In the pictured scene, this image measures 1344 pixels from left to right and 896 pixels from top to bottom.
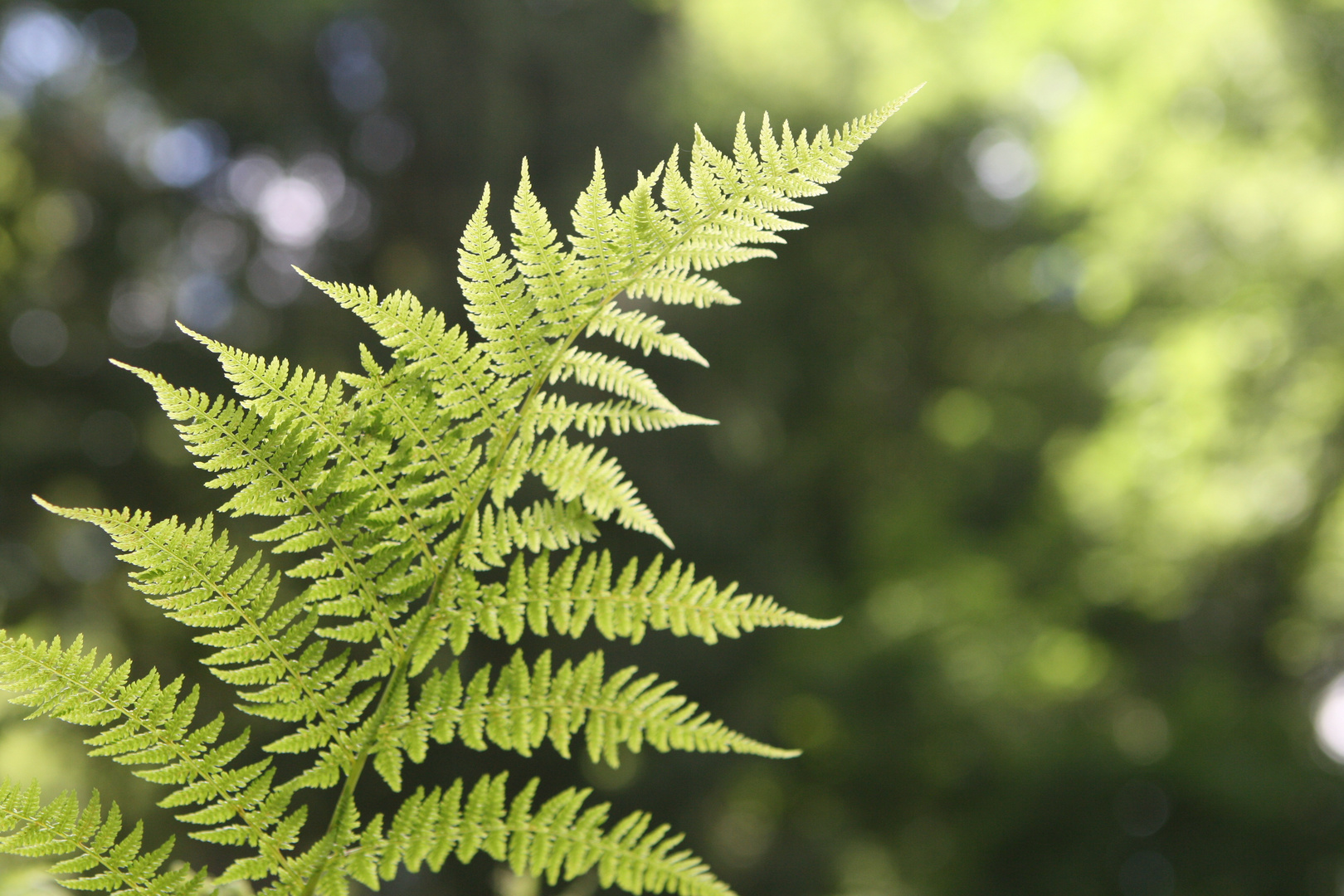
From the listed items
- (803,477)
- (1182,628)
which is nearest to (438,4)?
(803,477)

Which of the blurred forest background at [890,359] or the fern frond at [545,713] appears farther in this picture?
the blurred forest background at [890,359]

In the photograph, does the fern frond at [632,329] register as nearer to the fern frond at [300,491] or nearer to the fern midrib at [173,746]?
the fern frond at [300,491]

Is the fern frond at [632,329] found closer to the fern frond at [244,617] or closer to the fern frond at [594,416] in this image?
the fern frond at [594,416]

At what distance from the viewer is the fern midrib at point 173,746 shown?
17.9 inches

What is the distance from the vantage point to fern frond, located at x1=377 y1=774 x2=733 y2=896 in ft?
1.50

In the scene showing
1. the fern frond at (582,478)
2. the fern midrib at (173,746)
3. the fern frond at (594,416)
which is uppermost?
the fern frond at (594,416)

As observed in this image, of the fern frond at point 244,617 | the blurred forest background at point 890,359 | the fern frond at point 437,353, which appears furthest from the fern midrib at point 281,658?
the blurred forest background at point 890,359

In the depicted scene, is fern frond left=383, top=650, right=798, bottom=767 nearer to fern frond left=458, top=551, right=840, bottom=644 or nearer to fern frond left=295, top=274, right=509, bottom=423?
fern frond left=458, top=551, right=840, bottom=644

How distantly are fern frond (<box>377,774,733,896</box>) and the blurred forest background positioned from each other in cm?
399

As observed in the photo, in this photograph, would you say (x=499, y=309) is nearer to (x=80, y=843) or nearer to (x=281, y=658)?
(x=281, y=658)

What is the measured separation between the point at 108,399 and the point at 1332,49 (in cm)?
742

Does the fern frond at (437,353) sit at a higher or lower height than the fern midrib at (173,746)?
higher

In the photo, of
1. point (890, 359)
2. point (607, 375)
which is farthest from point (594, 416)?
point (890, 359)

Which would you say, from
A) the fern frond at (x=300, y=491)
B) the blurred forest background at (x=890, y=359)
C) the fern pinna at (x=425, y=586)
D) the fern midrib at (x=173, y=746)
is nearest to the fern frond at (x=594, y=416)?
the fern pinna at (x=425, y=586)
